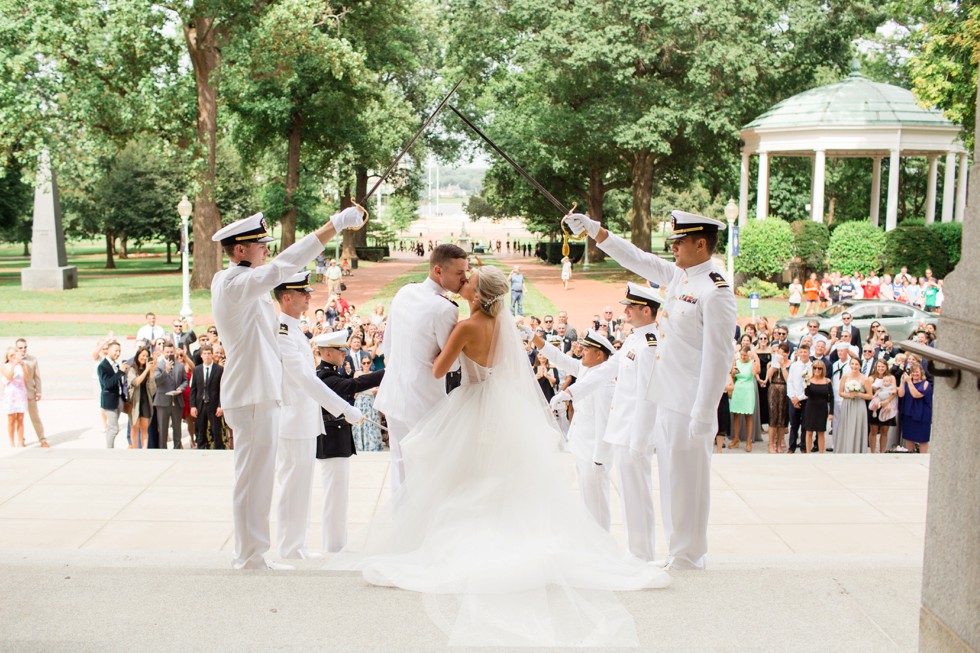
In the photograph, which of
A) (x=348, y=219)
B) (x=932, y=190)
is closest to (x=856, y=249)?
(x=932, y=190)

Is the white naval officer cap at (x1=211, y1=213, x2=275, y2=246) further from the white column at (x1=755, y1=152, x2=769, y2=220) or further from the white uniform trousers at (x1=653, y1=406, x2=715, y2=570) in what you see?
the white column at (x1=755, y1=152, x2=769, y2=220)

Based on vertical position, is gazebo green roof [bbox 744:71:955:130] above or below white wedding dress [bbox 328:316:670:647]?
above

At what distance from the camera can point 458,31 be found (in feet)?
151

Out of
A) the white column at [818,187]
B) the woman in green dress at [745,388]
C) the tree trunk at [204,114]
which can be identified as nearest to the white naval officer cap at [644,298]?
the woman in green dress at [745,388]

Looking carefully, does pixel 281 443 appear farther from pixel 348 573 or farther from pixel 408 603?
pixel 408 603

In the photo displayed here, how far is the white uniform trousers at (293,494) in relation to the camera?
24.4 ft

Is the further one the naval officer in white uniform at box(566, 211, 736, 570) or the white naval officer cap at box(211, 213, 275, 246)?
the naval officer in white uniform at box(566, 211, 736, 570)

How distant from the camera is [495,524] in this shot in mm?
5676

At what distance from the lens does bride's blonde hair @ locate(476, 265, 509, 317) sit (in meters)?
6.00

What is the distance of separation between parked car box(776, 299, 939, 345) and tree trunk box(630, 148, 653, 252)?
2100 cm

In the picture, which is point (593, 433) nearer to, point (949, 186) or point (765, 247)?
point (765, 247)

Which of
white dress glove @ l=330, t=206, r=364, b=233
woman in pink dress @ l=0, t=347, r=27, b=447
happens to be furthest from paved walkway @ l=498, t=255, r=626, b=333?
white dress glove @ l=330, t=206, r=364, b=233

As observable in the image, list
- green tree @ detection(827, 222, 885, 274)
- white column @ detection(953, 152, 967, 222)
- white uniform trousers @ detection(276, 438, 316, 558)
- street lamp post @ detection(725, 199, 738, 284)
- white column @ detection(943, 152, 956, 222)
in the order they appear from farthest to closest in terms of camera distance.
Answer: white column @ detection(943, 152, 956, 222)
white column @ detection(953, 152, 967, 222)
green tree @ detection(827, 222, 885, 274)
street lamp post @ detection(725, 199, 738, 284)
white uniform trousers @ detection(276, 438, 316, 558)

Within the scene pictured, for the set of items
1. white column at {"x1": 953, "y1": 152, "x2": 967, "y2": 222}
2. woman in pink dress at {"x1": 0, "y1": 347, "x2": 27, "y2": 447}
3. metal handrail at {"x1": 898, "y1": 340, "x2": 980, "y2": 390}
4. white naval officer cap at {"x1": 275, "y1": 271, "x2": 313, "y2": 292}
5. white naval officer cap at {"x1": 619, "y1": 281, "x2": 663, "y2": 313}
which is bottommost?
woman in pink dress at {"x1": 0, "y1": 347, "x2": 27, "y2": 447}
